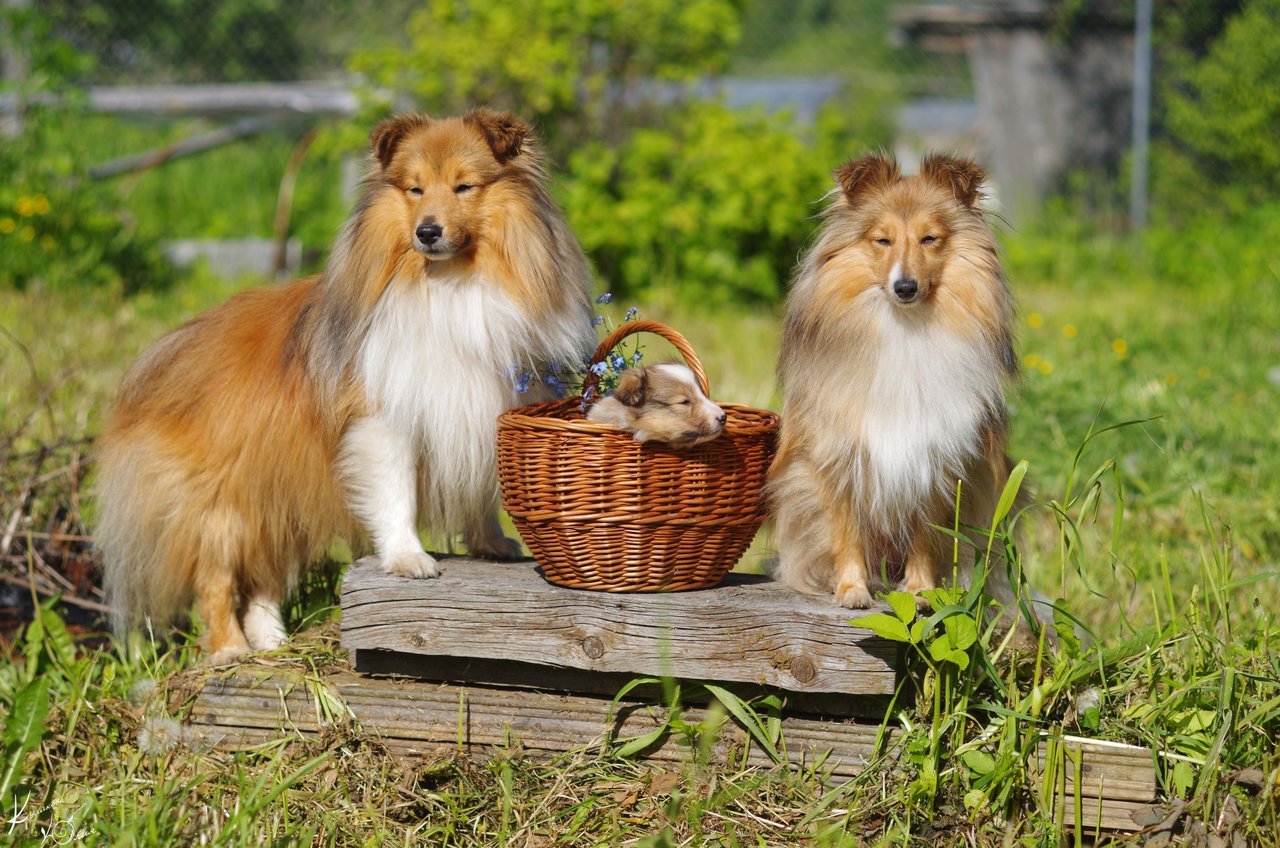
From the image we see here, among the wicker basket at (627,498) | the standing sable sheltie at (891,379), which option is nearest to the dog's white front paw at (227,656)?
the wicker basket at (627,498)

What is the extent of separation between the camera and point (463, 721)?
3.23m

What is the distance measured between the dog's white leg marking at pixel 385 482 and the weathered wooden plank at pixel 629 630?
125 mm

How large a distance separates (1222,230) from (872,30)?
9.57m

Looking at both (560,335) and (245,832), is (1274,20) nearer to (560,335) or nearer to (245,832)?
(560,335)

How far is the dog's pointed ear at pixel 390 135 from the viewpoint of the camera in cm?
351

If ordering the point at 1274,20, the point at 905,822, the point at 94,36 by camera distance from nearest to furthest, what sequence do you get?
1. the point at 905,822
2. the point at 1274,20
3. the point at 94,36

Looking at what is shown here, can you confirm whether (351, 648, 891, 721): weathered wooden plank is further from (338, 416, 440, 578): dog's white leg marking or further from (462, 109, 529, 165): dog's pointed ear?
(462, 109, 529, 165): dog's pointed ear

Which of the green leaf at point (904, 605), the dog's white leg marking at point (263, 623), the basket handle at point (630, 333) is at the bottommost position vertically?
the dog's white leg marking at point (263, 623)

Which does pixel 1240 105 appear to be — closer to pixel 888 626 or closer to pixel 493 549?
pixel 493 549

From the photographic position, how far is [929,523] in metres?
3.15

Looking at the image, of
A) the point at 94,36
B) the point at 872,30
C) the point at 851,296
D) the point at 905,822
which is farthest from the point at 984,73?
the point at 905,822

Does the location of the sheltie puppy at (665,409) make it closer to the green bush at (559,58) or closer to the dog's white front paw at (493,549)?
the dog's white front paw at (493,549)

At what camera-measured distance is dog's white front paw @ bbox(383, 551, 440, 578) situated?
133 inches

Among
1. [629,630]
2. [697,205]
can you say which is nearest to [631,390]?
[629,630]
